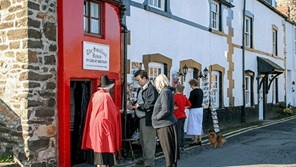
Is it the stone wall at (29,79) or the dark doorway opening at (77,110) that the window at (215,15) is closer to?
the dark doorway opening at (77,110)

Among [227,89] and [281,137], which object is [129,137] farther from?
[227,89]

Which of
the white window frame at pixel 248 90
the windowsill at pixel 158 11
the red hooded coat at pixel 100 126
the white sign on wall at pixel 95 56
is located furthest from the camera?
the white window frame at pixel 248 90

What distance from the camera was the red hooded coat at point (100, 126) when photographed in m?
7.18

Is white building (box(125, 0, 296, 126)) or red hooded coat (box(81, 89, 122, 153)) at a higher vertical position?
white building (box(125, 0, 296, 126))

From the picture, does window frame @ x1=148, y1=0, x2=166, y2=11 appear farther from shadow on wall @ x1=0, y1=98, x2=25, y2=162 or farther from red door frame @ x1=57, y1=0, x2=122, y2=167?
shadow on wall @ x1=0, y1=98, x2=25, y2=162

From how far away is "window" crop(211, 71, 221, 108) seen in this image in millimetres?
16438

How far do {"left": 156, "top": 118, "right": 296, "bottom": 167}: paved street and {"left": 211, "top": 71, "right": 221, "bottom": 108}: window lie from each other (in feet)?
9.14

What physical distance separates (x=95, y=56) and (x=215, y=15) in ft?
31.1

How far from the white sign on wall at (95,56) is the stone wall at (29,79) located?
765 millimetres

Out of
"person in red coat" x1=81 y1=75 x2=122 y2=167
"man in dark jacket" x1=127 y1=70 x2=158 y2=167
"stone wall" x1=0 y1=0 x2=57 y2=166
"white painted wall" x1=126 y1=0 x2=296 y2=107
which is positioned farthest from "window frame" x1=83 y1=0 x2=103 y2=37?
"person in red coat" x1=81 y1=75 x2=122 y2=167

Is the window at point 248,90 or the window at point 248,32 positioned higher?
the window at point 248,32

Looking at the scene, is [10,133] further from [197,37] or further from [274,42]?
[274,42]

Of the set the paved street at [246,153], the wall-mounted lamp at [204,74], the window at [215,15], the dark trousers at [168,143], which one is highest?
the window at [215,15]

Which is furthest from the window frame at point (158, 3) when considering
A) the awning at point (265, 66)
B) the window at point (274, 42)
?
the window at point (274, 42)
